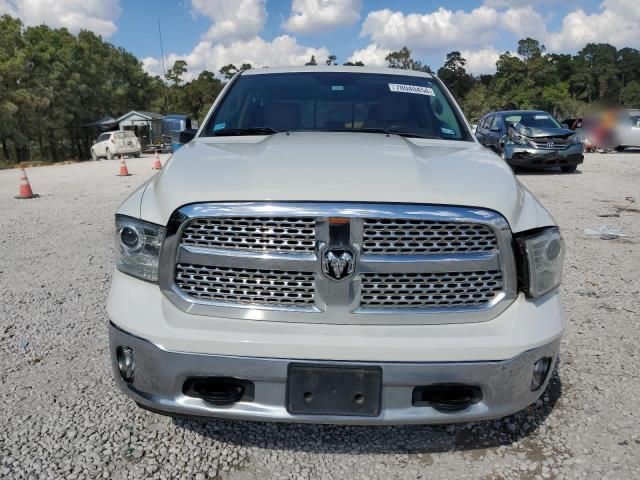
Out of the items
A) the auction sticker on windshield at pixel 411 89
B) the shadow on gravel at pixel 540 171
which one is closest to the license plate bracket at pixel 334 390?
the auction sticker on windshield at pixel 411 89

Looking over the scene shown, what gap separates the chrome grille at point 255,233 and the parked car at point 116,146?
29.6 m

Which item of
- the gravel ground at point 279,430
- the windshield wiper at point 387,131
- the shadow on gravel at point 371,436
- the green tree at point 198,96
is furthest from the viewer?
the green tree at point 198,96

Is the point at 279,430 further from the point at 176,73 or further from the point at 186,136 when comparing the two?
the point at 176,73

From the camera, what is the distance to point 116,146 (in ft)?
94.8

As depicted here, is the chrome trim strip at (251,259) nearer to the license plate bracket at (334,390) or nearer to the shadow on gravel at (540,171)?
the license plate bracket at (334,390)

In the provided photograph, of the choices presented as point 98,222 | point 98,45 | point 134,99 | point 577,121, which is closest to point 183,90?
point 134,99

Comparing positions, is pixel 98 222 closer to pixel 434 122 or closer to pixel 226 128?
pixel 226 128

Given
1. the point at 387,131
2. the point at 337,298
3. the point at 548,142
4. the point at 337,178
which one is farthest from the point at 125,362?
the point at 548,142

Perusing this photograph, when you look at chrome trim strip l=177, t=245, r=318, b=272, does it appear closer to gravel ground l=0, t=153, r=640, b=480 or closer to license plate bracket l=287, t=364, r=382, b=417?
license plate bracket l=287, t=364, r=382, b=417

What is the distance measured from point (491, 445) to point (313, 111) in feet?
7.19

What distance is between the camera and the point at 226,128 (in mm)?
3076

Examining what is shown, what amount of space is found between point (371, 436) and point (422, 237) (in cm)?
105

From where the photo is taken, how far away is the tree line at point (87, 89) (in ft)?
112

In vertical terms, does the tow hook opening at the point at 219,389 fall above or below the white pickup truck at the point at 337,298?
below
